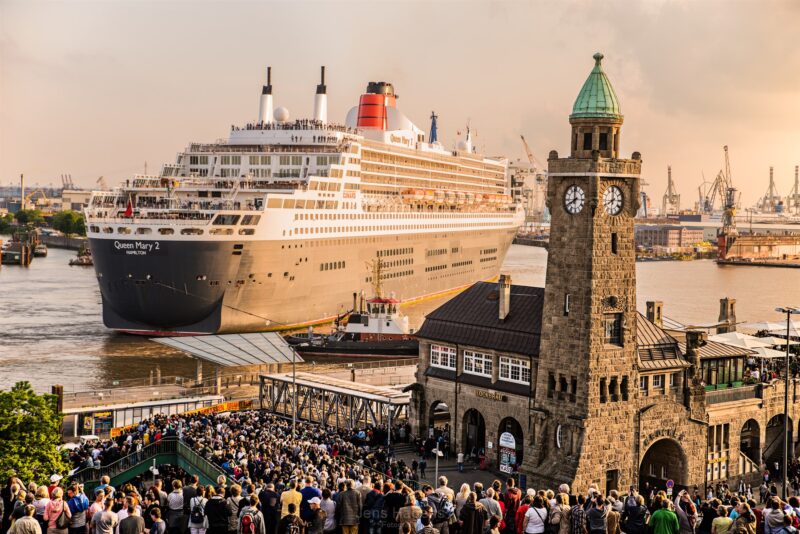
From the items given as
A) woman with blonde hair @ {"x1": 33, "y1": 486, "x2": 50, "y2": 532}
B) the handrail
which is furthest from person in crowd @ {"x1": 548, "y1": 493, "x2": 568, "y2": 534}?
the handrail

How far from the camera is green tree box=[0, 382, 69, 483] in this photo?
92.3 ft

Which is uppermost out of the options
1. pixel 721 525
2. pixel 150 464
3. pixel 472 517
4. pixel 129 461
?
pixel 472 517

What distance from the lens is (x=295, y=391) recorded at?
41469mm

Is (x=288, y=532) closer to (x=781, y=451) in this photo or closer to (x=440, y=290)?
(x=781, y=451)

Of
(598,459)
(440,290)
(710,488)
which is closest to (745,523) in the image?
(598,459)

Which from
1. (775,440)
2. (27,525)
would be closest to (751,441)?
(775,440)

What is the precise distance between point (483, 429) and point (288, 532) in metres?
20.3

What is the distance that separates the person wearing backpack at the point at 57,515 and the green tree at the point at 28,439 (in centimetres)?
1070

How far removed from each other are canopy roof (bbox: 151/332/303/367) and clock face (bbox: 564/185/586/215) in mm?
27630

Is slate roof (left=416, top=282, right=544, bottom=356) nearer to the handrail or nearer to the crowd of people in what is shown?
the handrail

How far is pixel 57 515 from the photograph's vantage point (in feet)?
58.0

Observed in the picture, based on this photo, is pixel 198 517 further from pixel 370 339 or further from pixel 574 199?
pixel 370 339

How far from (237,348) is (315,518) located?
156 feet

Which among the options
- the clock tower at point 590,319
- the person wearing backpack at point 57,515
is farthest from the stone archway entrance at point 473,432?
the person wearing backpack at point 57,515
